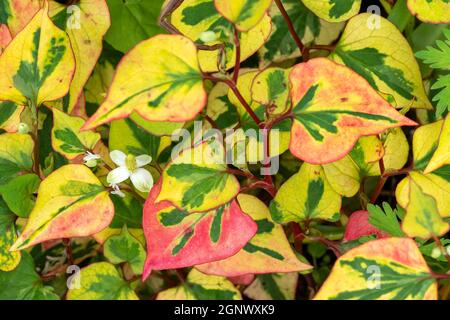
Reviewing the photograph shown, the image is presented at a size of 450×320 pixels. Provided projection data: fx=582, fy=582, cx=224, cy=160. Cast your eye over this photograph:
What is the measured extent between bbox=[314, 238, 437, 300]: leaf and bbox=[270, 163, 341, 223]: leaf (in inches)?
6.7

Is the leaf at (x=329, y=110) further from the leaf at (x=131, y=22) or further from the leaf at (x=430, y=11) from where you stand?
the leaf at (x=131, y=22)

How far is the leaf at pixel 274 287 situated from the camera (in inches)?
36.0

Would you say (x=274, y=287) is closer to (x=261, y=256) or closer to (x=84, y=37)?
(x=261, y=256)

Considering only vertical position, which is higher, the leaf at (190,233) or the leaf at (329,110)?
the leaf at (329,110)

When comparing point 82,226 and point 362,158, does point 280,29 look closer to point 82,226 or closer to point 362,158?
point 362,158

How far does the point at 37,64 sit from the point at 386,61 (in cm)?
43

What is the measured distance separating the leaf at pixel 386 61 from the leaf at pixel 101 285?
414 mm

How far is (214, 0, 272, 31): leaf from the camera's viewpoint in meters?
0.55

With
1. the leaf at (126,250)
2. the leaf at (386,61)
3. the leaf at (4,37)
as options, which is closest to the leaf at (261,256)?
the leaf at (126,250)

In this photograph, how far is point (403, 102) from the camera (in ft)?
2.40

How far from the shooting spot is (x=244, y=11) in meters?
0.55

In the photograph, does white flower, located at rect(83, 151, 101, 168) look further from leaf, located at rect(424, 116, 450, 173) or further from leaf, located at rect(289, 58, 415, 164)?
leaf, located at rect(424, 116, 450, 173)

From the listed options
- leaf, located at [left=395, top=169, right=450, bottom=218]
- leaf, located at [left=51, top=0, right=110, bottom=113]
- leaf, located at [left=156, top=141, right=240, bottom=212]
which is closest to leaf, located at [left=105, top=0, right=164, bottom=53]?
leaf, located at [left=51, top=0, right=110, bottom=113]
